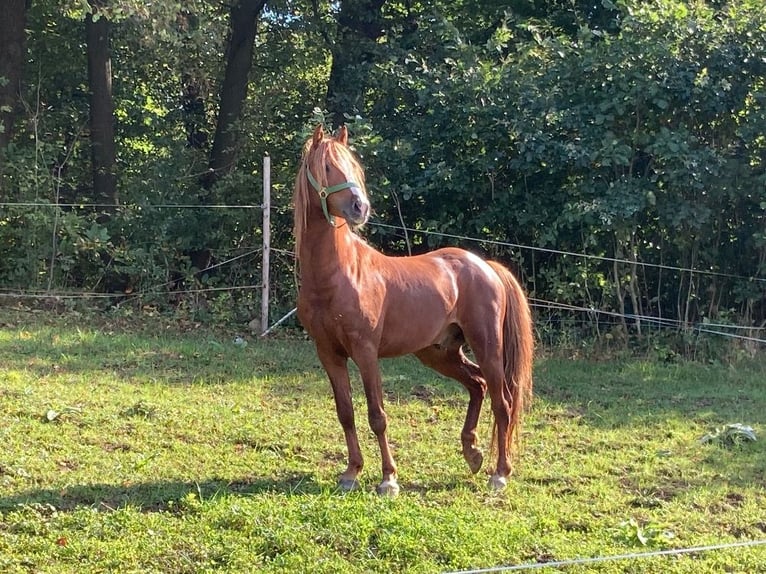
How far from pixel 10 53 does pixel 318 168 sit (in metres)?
9.18

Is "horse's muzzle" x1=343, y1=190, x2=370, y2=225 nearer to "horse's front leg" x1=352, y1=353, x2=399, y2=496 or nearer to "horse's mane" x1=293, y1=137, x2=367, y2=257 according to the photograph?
"horse's mane" x1=293, y1=137, x2=367, y2=257

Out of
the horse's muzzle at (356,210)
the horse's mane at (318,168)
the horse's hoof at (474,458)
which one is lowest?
the horse's hoof at (474,458)

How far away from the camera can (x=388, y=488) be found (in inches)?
167

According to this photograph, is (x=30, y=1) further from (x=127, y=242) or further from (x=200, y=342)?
(x=200, y=342)

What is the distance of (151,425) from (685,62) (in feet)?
22.4

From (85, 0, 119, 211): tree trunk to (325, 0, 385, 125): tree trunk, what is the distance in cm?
337

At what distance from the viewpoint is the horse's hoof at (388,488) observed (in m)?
4.22

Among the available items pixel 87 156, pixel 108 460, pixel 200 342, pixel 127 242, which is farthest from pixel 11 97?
pixel 108 460

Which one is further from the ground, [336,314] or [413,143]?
[413,143]

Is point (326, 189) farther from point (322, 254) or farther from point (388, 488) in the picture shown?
point (388, 488)

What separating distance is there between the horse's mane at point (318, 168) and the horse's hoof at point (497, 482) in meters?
1.80

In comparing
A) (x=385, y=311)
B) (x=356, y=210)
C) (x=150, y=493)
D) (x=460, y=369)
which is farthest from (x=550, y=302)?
(x=150, y=493)

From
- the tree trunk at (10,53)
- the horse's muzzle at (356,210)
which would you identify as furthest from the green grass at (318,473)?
the tree trunk at (10,53)

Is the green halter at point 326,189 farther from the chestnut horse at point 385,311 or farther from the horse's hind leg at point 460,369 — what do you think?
the horse's hind leg at point 460,369
